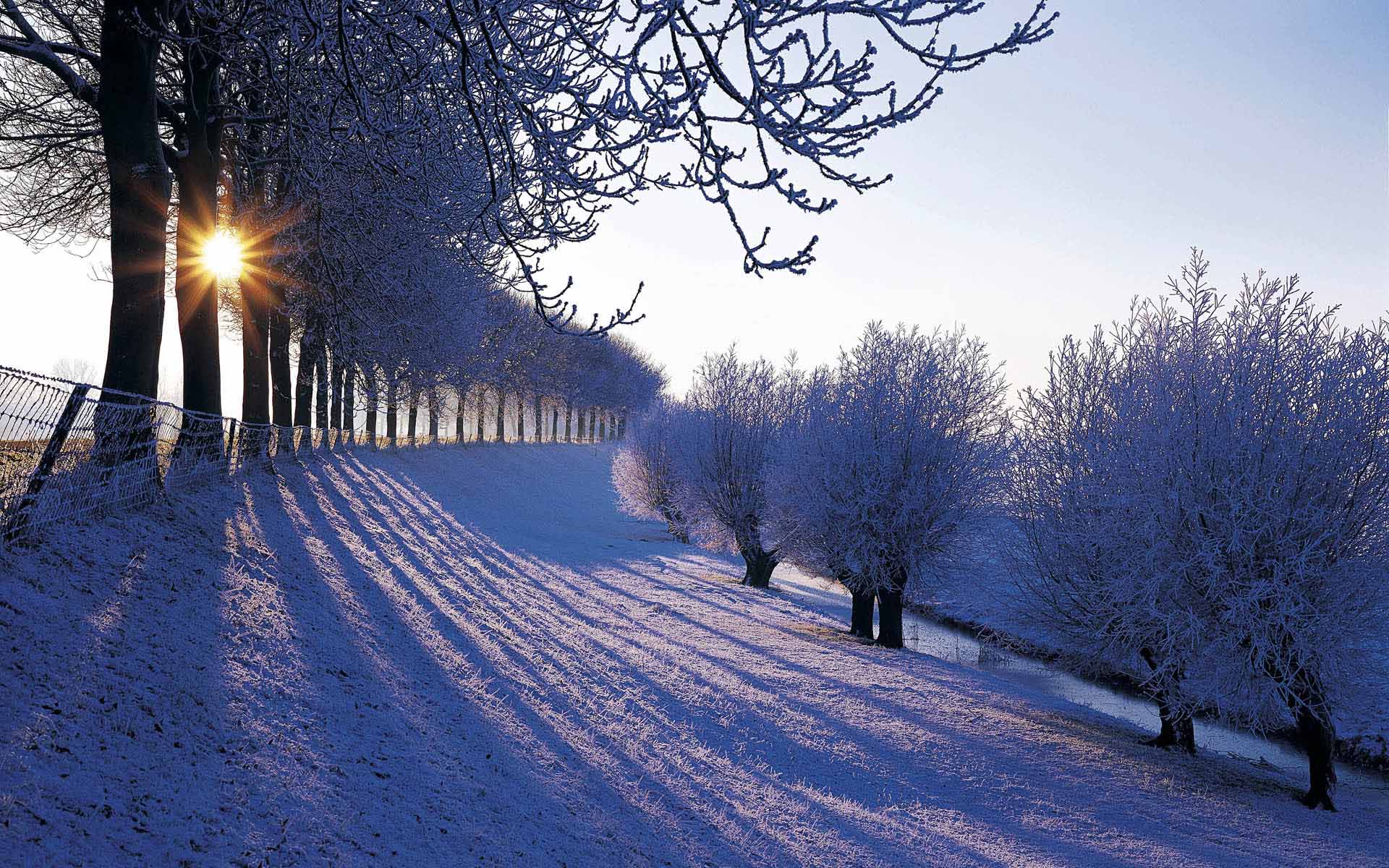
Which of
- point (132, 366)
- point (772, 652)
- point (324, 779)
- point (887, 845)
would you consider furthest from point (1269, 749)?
point (132, 366)

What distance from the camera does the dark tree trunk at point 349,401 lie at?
1016 inches

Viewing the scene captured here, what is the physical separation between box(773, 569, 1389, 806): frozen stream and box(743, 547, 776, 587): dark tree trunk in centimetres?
132

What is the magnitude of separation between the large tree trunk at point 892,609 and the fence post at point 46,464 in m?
15.4

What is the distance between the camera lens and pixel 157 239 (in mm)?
9344

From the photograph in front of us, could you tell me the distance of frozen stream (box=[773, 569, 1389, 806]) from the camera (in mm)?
12750

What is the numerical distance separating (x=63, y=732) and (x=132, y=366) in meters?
6.20

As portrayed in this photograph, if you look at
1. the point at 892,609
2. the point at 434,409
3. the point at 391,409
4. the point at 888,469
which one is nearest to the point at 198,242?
the point at 888,469

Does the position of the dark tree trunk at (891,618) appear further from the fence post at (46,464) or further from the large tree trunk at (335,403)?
the large tree trunk at (335,403)

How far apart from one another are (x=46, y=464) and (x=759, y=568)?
823 inches

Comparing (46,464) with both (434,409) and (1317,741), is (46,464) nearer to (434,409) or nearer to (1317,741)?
(1317,741)

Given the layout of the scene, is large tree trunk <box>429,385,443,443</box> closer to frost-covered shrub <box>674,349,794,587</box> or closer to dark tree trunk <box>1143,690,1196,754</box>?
frost-covered shrub <box>674,349,794,587</box>

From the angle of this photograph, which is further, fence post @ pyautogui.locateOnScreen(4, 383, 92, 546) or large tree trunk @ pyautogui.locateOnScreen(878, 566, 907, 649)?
large tree trunk @ pyautogui.locateOnScreen(878, 566, 907, 649)

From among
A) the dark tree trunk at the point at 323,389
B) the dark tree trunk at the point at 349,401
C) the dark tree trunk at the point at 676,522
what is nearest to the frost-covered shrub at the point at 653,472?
the dark tree trunk at the point at 676,522

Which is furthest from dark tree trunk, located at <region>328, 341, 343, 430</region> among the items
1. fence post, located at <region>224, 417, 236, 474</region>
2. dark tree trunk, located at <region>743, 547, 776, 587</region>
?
dark tree trunk, located at <region>743, 547, 776, 587</region>
